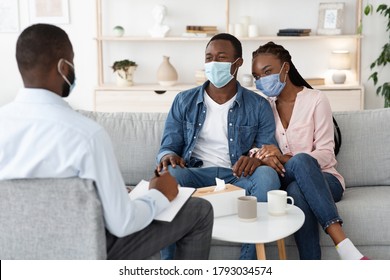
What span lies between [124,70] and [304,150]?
2513mm

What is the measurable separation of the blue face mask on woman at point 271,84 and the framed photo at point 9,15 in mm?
3025

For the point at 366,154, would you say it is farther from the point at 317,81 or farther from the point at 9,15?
the point at 9,15

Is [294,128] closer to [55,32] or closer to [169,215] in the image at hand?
[169,215]

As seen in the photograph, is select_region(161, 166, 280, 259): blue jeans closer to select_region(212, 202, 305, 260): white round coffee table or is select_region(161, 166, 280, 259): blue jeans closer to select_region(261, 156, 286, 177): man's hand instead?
select_region(261, 156, 286, 177): man's hand

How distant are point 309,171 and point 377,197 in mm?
426

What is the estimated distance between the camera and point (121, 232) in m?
1.57

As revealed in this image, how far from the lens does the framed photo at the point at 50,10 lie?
5000 mm

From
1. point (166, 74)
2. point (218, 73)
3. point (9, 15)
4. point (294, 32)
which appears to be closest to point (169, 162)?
point (218, 73)

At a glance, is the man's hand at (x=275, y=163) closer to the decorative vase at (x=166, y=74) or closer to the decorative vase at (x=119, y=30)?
the decorative vase at (x=166, y=74)

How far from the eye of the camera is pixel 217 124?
270 centimetres

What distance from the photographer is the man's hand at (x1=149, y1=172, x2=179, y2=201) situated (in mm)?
1781

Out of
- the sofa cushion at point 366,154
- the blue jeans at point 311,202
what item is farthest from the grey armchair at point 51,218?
the sofa cushion at point 366,154

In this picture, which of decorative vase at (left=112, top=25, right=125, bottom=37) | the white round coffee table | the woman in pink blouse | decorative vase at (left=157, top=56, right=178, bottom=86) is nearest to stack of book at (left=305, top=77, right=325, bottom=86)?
decorative vase at (left=157, top=56, right=178, bottom=86)

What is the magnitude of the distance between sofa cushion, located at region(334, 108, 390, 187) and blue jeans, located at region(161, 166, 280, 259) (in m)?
0.56
